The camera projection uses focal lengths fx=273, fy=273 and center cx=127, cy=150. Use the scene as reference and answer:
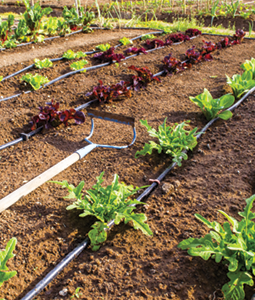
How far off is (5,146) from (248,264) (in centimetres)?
288

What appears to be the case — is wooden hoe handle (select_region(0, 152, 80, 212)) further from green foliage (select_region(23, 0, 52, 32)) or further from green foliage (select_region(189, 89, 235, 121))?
green foliage (select_region(23, 0, 52, 32))

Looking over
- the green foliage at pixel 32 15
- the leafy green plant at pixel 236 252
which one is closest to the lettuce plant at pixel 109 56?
the green foliage at pixel 32 15

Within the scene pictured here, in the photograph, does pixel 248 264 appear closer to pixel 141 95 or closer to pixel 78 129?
pixel 78 129

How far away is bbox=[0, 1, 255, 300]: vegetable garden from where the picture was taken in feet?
6.15

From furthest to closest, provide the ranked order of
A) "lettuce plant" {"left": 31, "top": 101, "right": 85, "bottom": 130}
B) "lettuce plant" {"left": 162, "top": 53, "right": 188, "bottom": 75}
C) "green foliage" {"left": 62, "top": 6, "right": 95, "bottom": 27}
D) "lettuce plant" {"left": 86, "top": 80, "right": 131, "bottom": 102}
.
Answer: "green foliage" {"left": 62, "top": 6, "right": 95, "bottom": 27}
"lettuce plant" {"left": 162, "top": 53, "right": 188, "bottom": 75}
"lettuce plant" {"left": 86, "top": 80, "right": 131, "bottom": 102}
"lettuce plant" {"left": 31, "top": 101, "right": 85, "bottom": 130}

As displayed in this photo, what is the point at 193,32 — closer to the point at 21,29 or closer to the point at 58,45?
the point at 58,45

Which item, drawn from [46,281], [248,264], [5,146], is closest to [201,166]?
[248,264]

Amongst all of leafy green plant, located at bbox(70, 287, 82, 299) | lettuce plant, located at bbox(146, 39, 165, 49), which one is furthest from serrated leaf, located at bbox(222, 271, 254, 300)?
lettuce plant, located at bbox(146, 39, 165, 49)

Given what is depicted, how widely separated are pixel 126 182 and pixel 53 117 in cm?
146

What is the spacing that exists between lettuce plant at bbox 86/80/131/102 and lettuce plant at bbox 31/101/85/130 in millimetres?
613

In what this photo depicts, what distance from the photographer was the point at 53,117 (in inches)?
142

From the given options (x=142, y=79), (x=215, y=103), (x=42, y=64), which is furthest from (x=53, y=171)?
(x=42, y=64)

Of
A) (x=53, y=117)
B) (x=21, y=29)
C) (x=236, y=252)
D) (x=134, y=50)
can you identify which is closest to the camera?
(x=236, y=252)

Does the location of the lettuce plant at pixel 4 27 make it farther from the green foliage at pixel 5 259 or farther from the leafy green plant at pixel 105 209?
the green foliage at pixel 5 259
